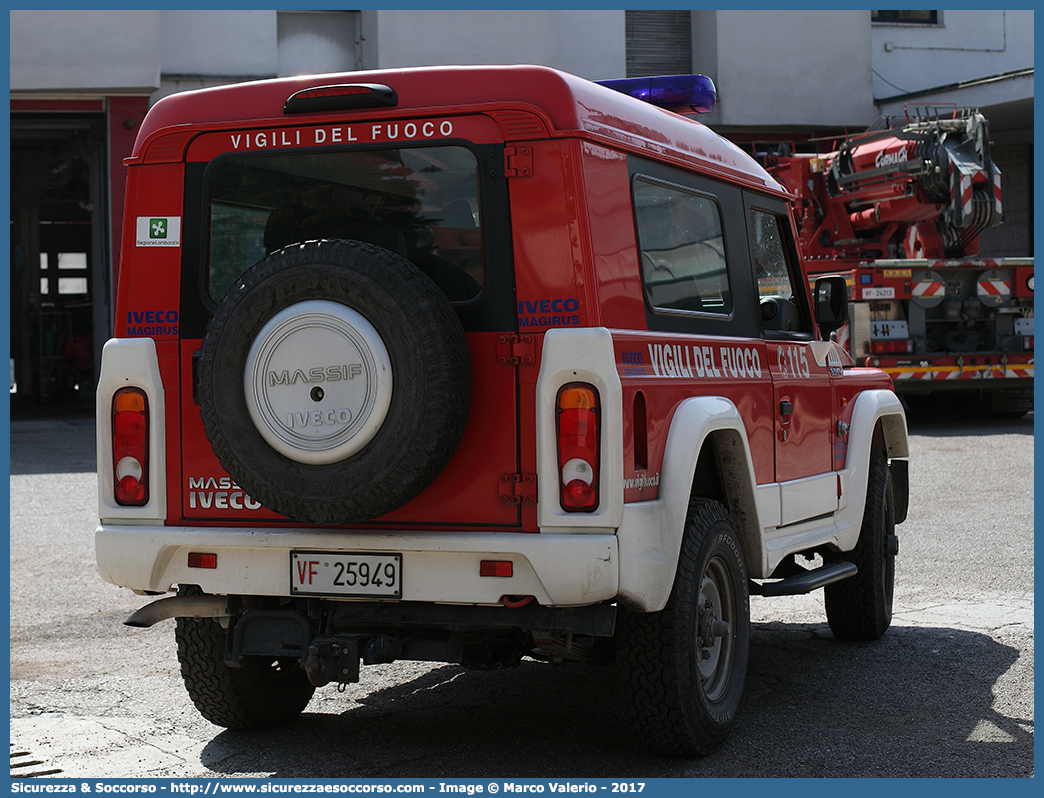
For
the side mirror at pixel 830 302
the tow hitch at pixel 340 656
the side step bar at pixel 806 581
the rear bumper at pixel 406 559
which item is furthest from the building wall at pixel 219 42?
the tow hitch at pixel 340 656

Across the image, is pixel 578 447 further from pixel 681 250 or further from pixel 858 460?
pixel 858 460

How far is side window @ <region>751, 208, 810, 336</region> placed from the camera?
568cm

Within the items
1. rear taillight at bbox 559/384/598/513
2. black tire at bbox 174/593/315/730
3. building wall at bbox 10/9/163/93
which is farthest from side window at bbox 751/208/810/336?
building wall at bbox 10/9/163/93

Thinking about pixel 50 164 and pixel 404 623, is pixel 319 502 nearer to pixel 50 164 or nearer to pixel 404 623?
pixel 404 623

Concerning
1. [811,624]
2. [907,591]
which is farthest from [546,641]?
[907,591]

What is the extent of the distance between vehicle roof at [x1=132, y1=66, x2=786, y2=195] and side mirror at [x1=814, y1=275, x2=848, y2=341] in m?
1.53

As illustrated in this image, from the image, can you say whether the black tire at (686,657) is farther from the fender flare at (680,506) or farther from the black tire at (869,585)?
the black tire at (869,585)

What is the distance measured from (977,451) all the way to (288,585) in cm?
1139

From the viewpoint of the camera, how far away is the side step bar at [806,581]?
5.30 metres

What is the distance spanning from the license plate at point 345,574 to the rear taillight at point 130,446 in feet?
2.28

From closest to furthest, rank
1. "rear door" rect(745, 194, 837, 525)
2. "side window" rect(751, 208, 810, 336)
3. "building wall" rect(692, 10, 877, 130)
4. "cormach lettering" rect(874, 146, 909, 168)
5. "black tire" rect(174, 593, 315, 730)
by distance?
"black tire" rect(174, 593, 315, 730), "rear door" rect(745, 194, 837, 525), "side window" rect(751, 208, 810, 336), "cormach lettering" rect(874, 146, 909, 168), "building wall" rect(692, 10, 877, 130)

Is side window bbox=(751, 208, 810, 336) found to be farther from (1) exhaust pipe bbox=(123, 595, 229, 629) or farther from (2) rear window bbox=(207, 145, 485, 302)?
(1) exhaust pipe bbox=(123, 595, 229, 629)

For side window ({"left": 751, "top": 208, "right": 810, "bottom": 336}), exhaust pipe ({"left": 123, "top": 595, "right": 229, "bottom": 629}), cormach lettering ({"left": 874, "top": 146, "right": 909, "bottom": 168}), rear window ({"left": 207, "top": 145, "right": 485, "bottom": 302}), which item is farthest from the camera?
cormach lettering ({"left": 874, "top": 146, "right": 909, "bottom": 168})

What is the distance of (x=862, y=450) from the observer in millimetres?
6379
